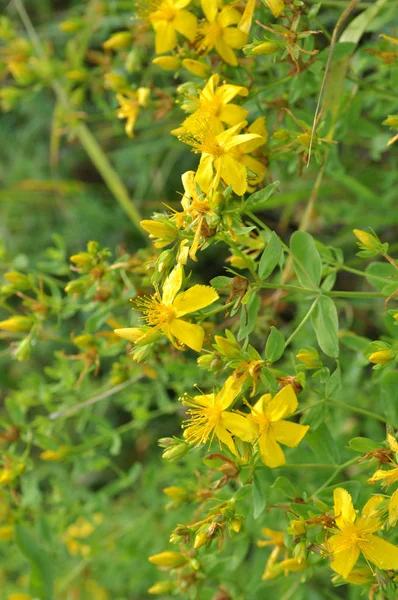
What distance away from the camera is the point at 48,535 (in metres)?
1.78

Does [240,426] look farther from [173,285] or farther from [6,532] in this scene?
[6,532]

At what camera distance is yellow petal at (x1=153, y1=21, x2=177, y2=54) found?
4.60ft

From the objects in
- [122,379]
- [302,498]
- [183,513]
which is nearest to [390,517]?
[302,498]

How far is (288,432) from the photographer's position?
3.60 ft

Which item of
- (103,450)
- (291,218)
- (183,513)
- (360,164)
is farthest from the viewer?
(103,450)

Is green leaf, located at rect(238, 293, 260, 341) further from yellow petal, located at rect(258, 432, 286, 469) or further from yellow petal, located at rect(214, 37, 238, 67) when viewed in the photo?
yellow petal, located at rect(214, 37, 238, 67)

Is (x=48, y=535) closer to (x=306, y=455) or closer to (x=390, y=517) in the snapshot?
(x=306, y=455)

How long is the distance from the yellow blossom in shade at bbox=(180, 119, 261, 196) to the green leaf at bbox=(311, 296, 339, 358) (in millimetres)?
296

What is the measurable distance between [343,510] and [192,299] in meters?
0.43

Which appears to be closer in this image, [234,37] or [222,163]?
[222,163]

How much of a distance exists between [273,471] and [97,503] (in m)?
0.75

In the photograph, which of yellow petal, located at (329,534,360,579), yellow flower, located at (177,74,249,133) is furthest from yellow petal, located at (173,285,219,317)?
yellow petal, located at (329,534,360,579)

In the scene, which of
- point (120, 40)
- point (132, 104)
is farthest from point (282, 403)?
point (120, 40)

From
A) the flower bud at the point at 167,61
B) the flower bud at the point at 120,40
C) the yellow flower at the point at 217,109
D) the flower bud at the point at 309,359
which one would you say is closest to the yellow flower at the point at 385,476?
the flower bud at the point at 309,359
